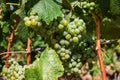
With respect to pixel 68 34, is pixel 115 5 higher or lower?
higher

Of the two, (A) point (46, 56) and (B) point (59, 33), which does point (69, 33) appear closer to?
(B) point (59, 33)

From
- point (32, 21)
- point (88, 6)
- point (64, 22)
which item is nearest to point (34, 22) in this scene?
point (32, 21)

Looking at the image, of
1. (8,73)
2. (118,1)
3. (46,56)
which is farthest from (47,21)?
(8,73)

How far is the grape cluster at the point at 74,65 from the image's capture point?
191cm

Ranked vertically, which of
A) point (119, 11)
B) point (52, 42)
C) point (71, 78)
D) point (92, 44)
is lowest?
point (71, 78)

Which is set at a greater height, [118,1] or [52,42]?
[118,1]

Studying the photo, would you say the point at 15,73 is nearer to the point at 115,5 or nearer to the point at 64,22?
the point at 64,22

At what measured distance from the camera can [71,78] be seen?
2.07 m

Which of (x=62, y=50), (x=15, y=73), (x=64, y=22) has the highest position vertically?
(x=64, y=22)

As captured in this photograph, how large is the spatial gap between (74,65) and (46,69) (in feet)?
1.04

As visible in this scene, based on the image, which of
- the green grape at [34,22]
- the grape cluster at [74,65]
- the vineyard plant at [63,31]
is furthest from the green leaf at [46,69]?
the grape cluster at [74,65]

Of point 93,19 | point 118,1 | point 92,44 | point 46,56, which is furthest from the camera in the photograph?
point 92,44

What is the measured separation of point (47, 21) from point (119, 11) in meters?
0.35

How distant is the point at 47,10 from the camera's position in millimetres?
1718
